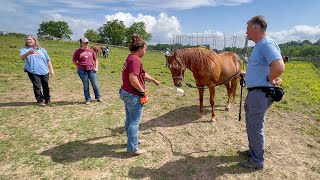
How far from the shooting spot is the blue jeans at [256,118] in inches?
155

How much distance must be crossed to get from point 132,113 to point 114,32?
87.4m

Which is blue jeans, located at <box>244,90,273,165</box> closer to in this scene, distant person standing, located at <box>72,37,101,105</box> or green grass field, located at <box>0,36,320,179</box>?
green grass field, located at <box>0,36,320,179</box>

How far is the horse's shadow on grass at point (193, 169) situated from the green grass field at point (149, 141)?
0.6 inches

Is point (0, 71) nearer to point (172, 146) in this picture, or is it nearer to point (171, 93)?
point (171, 93)

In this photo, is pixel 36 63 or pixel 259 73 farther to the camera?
pixel 36 63

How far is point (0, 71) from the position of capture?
13.1 meters

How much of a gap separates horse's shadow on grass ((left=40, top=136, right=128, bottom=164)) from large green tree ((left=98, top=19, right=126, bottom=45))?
86204mm

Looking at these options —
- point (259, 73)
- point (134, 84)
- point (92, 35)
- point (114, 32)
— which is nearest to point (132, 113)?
point (134, 84)

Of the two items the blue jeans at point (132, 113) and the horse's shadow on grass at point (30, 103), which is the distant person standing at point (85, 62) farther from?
the blue jeans at point (132, 113)

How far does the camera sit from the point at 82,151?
4887 mm

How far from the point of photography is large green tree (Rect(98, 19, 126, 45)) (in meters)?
88.6

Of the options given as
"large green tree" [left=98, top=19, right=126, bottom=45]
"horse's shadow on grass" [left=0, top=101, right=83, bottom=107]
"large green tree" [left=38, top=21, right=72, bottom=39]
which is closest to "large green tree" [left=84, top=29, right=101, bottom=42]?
"large green tree" [left=38, top=21, right=72, bottom=39]

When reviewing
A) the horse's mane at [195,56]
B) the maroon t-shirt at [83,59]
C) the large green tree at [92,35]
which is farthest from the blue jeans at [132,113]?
the large green tree at [92,35]

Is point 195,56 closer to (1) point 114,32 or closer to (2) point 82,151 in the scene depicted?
(2) point 82,151
